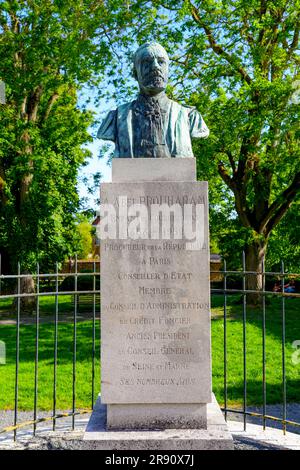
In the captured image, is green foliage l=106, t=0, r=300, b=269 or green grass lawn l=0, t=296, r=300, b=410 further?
green foliage l=106, t=0, r=300, b=269

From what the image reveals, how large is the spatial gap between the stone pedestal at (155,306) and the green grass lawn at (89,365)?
3.39 meters

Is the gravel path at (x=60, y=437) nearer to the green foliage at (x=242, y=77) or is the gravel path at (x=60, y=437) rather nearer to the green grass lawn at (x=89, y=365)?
the green grass lawn at (x=89, y=365)

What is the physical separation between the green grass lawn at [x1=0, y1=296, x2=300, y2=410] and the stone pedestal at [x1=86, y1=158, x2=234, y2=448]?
11.1 ft

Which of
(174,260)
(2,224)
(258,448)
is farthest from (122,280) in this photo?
(2,224)

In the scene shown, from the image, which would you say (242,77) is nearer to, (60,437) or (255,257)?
(255,257)

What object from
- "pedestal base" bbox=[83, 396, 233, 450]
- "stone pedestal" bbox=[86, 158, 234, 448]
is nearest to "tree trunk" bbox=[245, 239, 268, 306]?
"stone pedestal" bbox=[86, 158, 234, 448]

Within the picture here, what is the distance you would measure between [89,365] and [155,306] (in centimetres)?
598

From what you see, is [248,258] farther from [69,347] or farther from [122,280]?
[122,280]

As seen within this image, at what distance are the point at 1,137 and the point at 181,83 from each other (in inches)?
244

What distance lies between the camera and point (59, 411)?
7.36 metres

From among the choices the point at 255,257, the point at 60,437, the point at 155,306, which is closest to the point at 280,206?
the point at 255,257

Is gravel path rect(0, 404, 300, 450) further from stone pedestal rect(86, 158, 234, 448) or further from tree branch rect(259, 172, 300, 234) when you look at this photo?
tree branch rect(259, 172, 300, 234)

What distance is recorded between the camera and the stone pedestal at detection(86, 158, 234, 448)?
177 inches

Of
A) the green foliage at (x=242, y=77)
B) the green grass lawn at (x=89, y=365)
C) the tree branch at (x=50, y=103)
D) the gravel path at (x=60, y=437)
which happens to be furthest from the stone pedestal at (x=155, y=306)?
the tree branch at (x=50, y=103)
